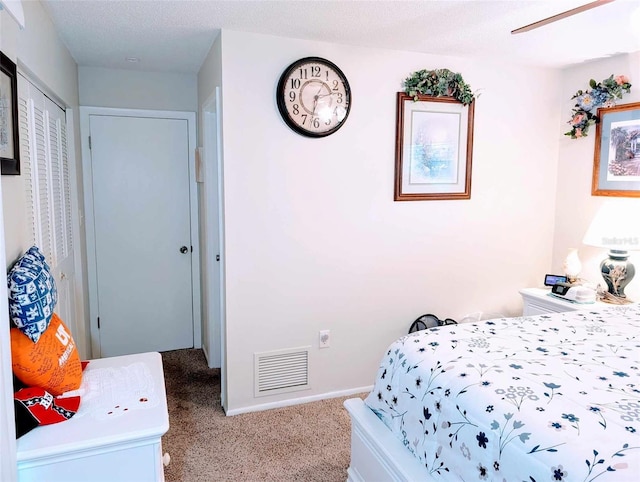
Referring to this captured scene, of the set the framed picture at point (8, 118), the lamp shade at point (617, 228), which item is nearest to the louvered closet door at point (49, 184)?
the framed picture at point (8, 118)

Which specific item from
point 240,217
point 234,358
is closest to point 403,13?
point 240,217

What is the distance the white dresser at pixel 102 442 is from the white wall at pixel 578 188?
3.06m

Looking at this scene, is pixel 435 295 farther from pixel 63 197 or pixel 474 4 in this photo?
pixel 63 197

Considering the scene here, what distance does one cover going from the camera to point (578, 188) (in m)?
3.48

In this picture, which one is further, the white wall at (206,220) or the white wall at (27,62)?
the white wall at (206,220)

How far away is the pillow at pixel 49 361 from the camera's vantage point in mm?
1580

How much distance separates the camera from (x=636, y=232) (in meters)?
2.91

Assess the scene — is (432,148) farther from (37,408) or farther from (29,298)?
(37,408)

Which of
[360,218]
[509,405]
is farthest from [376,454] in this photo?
[360,218]

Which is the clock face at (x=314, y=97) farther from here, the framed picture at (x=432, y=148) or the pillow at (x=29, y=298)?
the pillow at (x=29, y=298)

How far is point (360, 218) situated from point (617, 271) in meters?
1.68

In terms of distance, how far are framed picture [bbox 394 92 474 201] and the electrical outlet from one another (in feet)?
3.29

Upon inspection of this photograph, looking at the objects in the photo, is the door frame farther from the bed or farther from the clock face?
the bed

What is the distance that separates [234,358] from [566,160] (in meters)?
2.81
